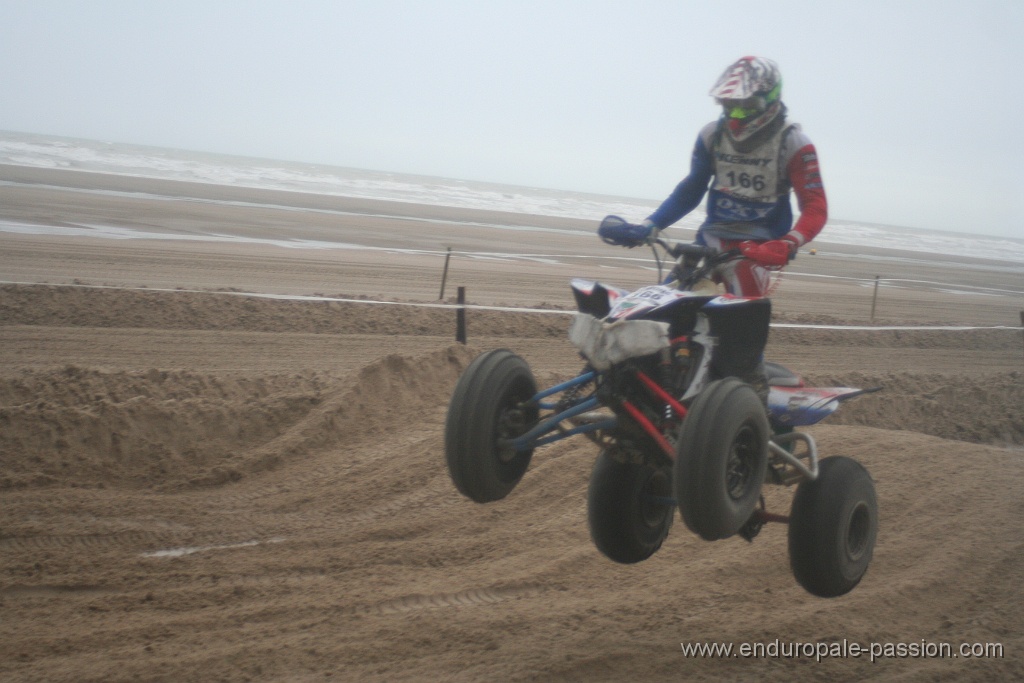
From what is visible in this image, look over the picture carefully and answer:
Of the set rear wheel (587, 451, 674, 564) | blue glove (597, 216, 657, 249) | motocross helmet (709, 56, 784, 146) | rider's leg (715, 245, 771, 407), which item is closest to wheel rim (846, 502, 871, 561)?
rider's leg (715, 245, 771, 407)

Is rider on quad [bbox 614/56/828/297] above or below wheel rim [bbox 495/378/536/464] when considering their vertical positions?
above

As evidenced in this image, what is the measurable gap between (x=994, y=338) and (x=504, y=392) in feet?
47.4

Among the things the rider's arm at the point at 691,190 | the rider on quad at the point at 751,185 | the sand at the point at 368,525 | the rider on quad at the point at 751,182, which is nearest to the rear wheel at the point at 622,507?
the sand at the point at 368,525

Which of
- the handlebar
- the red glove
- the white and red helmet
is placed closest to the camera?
the red glove

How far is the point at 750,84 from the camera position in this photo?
4410 millimetres

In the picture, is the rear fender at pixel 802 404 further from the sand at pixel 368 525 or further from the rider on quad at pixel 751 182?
the sand at pixel 368 525

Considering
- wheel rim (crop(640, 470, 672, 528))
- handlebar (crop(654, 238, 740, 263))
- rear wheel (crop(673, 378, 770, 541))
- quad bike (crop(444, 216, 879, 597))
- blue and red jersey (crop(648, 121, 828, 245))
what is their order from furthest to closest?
1. wheel rim (crop(640, 470, 672, 528))
2. blue and red jersey (crop(648, 121, 828, 245))
3. handlebar (crop(654, 238, 740, 263))
4. quad bike (crop(444, 216, 879, 597))
5. rear wheel (crop(673, 378, 770, 541))

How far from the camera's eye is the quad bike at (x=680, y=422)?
12.4 ft

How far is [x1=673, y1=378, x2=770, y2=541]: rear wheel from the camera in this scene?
3.69 m

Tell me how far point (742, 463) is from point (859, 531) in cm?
120

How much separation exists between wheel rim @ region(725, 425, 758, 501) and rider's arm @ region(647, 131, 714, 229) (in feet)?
4.79

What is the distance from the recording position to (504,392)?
423 cm

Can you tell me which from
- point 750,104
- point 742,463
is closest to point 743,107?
point 750,104

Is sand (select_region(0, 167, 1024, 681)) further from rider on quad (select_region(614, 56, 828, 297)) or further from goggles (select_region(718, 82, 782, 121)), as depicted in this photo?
goggles (select_region(718, 82, 782, 121))
